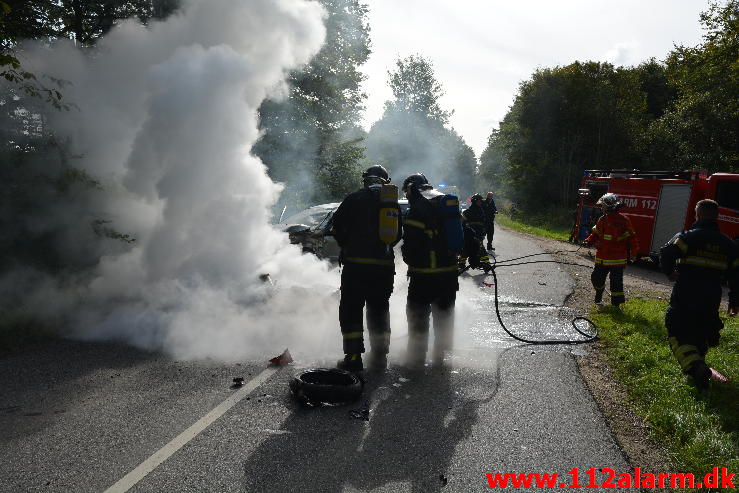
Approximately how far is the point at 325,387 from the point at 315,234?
6839 millimetres

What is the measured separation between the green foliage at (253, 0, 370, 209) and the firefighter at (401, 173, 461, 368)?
1140 centimetres

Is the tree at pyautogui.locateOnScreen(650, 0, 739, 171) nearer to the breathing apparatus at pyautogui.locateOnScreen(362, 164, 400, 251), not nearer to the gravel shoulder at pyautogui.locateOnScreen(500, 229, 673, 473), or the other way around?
the gravel shoulder at pyautogui.locateOnScreen(500, 229, 673, 473)

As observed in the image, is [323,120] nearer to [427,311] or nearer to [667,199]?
[667,199]

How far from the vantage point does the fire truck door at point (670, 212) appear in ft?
43.9

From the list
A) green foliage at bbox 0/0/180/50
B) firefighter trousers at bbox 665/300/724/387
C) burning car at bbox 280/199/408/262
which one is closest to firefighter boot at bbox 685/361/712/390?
Answer: firefighter trousers at bbox 665/300/724/387

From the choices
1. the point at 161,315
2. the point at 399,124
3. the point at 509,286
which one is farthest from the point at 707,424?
the point at 399,124

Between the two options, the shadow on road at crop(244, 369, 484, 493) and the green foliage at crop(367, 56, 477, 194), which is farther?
the green foliage at crop(367, 56, 477, 194)

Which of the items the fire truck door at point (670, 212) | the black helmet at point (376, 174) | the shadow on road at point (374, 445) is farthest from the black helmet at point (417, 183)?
the fire truck door at point (670, 212)

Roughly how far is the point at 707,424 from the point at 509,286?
6.16m

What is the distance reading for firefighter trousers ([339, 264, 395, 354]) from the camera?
4.73 meters

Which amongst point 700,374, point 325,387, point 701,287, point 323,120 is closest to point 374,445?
point 325,387

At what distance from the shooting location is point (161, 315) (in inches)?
227

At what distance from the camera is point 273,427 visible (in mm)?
3564

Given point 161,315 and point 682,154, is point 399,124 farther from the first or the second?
point 161,315
